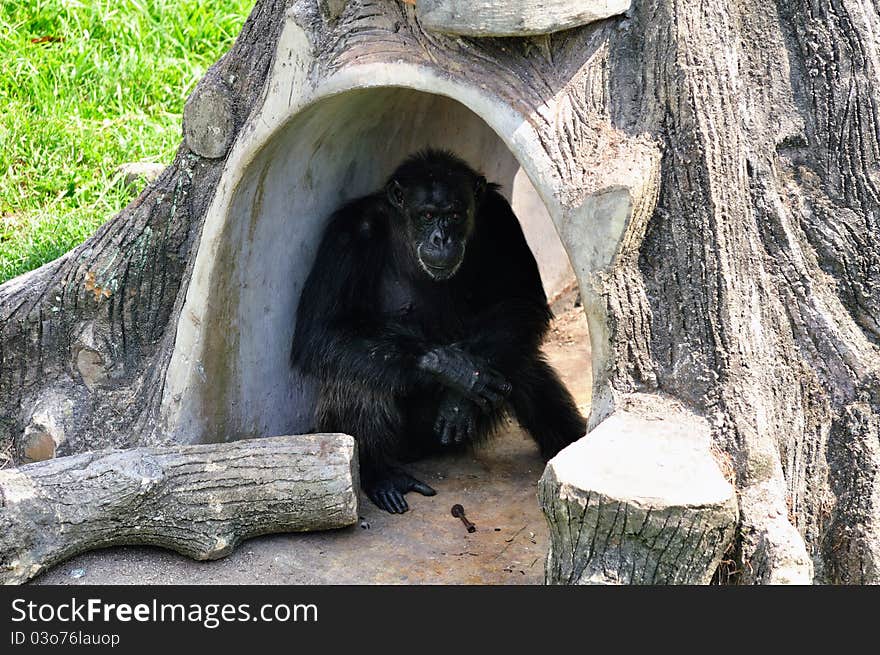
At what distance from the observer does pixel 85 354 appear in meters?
5.54

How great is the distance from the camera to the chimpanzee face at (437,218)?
215 inches

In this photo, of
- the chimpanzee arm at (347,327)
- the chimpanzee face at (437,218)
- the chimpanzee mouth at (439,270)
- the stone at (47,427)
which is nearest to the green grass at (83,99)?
the stone at (47,427)

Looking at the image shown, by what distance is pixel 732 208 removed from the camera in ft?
13.6

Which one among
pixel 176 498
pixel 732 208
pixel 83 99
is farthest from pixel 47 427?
pixel 83 99

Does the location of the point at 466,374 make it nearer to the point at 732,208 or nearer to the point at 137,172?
the point at 732,208

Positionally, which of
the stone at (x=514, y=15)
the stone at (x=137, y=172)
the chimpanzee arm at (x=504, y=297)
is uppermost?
the stone at (x=514, y=15)

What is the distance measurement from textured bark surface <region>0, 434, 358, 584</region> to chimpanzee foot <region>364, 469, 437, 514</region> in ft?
1.39

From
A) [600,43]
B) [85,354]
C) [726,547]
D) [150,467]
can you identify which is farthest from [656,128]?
[85,354]

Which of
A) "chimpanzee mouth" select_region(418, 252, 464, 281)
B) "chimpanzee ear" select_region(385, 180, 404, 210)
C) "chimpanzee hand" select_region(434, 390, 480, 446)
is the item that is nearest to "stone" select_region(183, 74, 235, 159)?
"chimpanzee ear" select_region(385, 180, 404, 210)

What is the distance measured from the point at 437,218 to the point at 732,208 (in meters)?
1.73

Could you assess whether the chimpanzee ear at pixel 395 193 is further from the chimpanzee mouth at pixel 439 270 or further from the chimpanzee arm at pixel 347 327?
the chimpanzee mouth at pixel 439 270

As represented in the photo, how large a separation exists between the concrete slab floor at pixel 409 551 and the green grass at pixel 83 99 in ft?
9.04

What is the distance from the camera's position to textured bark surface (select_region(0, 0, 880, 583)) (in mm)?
4035
